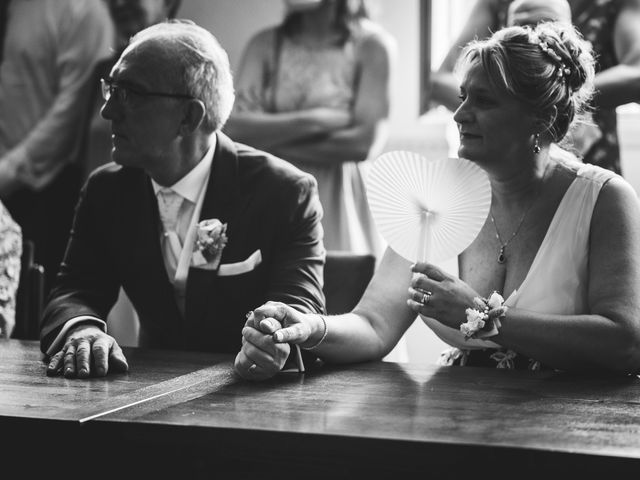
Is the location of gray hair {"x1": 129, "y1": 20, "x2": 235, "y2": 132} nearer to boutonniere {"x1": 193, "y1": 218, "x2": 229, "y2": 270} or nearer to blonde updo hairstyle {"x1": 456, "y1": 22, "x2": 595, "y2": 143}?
boutonniere {"x1": 193, "y1": 218, "x2": 229, "y2": 270}

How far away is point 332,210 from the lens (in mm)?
3928

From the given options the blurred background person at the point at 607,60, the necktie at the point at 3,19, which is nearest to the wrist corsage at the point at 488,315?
the blurred background person at the point at 607,60

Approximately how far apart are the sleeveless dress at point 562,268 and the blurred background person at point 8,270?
1257 mm

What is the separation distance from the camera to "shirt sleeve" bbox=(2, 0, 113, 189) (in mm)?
4703

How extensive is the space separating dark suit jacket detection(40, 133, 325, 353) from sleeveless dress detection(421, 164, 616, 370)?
518mm

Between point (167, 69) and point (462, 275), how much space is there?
102 cm

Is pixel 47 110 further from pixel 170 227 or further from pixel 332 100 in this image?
pixel 170 227

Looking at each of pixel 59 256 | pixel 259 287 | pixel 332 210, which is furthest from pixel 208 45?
pixel 59 256

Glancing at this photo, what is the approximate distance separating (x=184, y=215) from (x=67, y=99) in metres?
2.27

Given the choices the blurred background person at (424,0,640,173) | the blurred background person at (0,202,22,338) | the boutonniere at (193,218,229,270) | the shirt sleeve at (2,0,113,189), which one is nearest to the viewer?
the boutonniere at (193,218,229,270)

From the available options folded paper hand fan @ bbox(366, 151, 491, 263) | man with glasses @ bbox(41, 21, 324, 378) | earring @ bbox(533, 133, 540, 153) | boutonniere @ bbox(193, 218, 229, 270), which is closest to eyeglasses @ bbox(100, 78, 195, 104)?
man with glasses @ bbox(41, 21, 324, 378)

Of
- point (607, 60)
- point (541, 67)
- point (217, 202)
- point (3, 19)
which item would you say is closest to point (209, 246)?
point (217, 202)

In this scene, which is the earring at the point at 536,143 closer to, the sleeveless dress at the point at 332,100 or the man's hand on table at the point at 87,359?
the man's hand on table at the point at 87,359

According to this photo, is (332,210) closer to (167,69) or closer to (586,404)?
(167,69)
